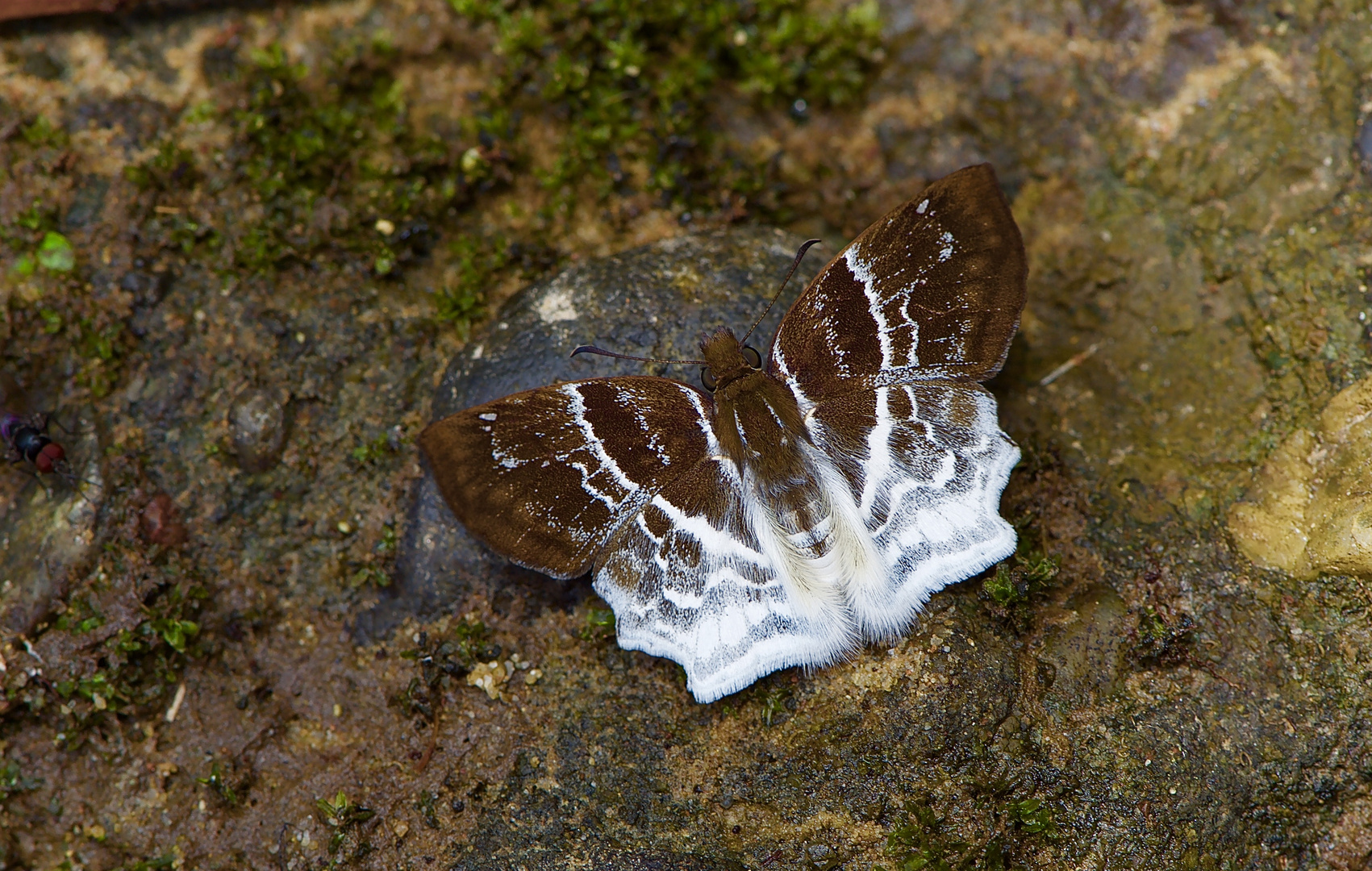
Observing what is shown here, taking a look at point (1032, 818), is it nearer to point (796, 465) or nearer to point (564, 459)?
point (796, 465)

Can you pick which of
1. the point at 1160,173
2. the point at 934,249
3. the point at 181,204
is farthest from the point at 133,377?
the point at 1160,173

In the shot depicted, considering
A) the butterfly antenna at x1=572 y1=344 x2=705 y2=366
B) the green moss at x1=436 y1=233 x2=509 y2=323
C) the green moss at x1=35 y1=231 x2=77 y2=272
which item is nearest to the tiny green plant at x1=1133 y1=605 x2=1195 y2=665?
the butterfly antenna at x1=572 y1=344 x2=705 y2=366

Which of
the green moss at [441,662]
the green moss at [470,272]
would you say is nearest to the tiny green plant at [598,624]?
the green moss at [441,662]

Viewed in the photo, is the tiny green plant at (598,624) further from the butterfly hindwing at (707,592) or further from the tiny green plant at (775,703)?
the tiny green plant at (775,703)

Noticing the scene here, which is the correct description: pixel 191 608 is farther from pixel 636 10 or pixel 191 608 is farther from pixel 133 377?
pixel 636 10

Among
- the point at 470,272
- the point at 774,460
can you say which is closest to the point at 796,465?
the point at 774,460

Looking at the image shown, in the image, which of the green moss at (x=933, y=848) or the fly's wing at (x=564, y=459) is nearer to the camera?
the green moss at (x=933, y=848)
